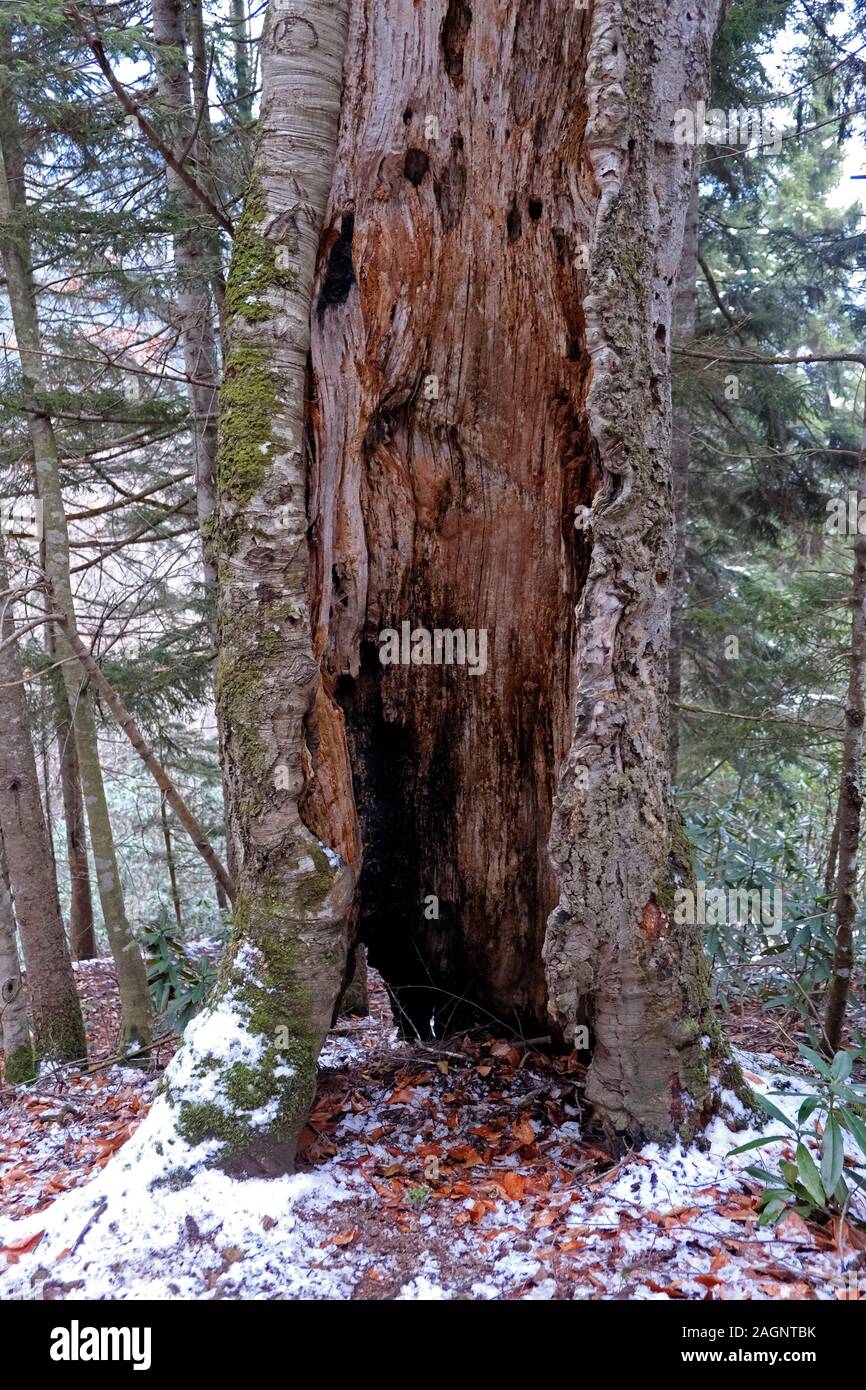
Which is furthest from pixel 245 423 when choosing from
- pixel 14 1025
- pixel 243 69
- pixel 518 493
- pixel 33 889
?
pixel 243 69

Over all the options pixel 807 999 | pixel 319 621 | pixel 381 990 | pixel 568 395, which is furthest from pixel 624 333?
pixel 381 990

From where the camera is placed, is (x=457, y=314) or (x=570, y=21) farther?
(x=457, y=314)

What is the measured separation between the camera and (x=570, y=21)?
318 cm

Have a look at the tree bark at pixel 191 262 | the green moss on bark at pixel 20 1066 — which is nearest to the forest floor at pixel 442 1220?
the green moss on bark at pixel 20 1066

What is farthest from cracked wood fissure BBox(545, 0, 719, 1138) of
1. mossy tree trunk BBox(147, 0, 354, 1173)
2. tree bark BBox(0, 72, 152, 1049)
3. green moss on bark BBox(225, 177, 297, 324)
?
tree bark BBox(0, 72, 152, 1049)

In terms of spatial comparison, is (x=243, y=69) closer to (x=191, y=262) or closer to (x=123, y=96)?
(x=191, y=262)

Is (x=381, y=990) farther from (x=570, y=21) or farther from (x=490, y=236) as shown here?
(x=570, y=21)

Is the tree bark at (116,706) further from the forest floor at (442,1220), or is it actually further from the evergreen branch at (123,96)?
the evergreen branch at (123,96)

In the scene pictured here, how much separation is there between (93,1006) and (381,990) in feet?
9.80

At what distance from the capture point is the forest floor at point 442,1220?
243 cm

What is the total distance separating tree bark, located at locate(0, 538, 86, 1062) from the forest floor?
2.03 m

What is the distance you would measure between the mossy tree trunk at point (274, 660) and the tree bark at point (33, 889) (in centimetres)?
304

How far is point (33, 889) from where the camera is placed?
5.68 m

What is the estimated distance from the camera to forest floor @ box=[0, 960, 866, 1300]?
2.43 meters
